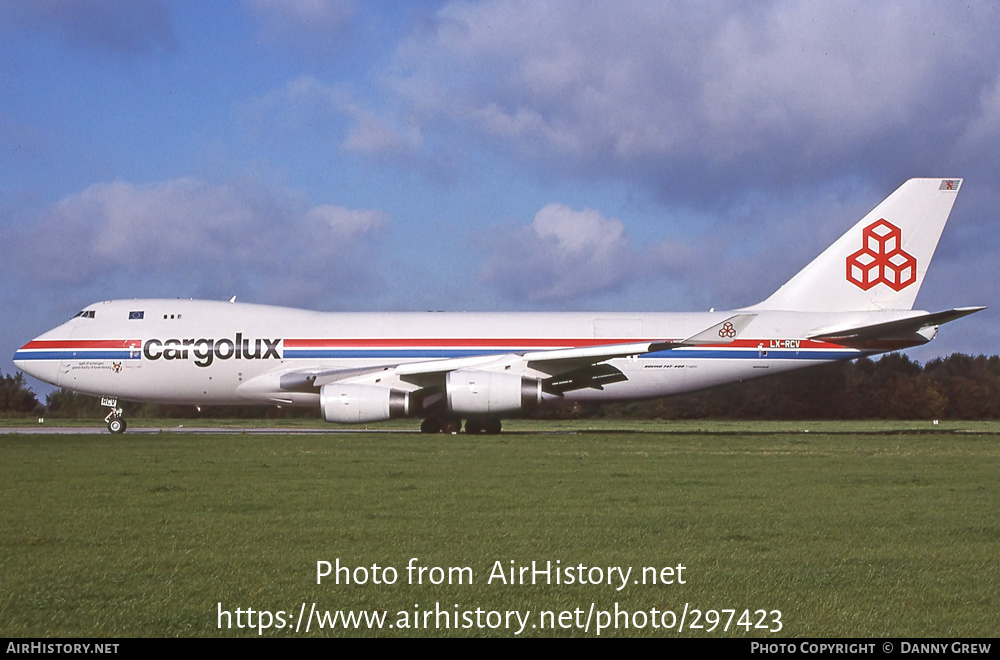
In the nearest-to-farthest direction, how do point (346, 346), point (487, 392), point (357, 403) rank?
point (487, 392) → point (357, 403) → point (346, 346)

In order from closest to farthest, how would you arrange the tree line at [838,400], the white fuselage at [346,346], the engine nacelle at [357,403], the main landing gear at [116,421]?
the engine nacelle at [357,403], the white fuselage at [346,346], the main landing gear at [116,421], the tree line at [838,400]

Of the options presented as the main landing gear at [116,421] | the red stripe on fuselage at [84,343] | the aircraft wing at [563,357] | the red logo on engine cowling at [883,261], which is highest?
the red logo on engine cowling at [883,261]

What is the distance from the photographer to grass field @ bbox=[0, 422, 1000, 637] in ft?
21.1

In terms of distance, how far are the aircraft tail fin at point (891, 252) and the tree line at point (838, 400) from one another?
9654mm

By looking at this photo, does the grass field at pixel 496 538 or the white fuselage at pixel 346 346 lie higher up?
the white fuselage at pixel 346 346

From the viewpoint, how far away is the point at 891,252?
30.9m

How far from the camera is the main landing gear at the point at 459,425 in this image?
29.9 metres

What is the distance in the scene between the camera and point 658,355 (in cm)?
3027

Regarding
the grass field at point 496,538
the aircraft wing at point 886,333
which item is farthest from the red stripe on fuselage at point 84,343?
the aircraft wing at point 886,333

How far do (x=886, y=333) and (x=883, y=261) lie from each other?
275 cm

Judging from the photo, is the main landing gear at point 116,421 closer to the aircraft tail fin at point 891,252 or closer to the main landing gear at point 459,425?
the main landing gear at point 459,425

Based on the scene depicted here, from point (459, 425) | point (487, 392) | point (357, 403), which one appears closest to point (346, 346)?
point (357, 403)

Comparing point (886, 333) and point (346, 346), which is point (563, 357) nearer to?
point (346, 346)

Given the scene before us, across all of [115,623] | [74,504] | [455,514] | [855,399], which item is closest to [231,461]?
[74,504]
